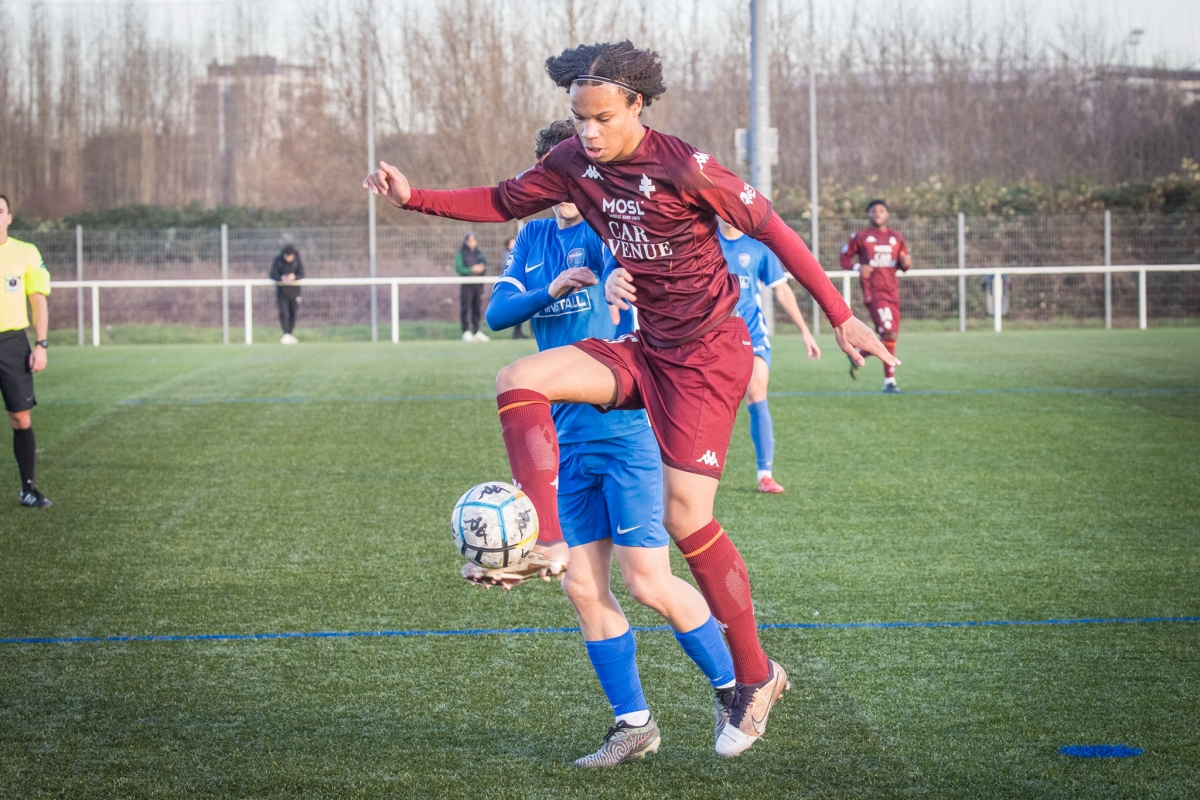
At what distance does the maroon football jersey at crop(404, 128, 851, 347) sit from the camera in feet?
12.4

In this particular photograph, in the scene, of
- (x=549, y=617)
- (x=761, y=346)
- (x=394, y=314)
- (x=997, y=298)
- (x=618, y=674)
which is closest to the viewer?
(x=618, y=674)

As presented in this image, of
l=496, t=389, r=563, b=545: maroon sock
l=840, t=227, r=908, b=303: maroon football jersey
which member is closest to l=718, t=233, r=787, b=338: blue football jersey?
l=496, t=389, r=563, b=545: maroon sock

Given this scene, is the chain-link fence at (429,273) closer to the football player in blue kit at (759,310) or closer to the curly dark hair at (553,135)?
the football player in blue kit at (759,310)

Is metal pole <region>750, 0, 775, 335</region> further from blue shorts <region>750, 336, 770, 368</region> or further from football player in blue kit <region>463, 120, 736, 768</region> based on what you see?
football player in blue kit <region>463, 120, 736, 768</region>

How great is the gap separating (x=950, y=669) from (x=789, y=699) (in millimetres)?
740

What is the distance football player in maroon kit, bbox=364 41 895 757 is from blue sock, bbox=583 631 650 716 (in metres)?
0.29

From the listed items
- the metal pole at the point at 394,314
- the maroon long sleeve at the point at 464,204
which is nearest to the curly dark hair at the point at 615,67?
the maroon long sleeve at the point at 464,204

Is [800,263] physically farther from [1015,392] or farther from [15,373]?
[1015,392]

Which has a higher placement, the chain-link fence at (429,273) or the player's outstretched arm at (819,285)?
the chain-link fence at (429,273)

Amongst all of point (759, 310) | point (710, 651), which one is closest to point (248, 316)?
point (759, 310)

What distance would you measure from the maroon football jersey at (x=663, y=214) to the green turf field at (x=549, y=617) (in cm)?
143

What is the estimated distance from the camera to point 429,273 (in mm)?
27188

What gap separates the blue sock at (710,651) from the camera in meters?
4.08

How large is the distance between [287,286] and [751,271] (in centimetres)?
1720
